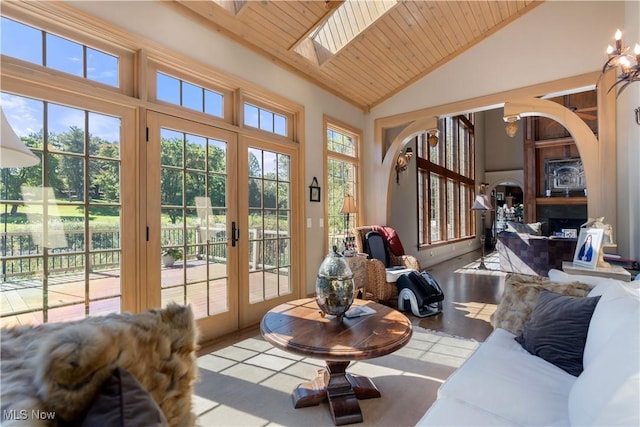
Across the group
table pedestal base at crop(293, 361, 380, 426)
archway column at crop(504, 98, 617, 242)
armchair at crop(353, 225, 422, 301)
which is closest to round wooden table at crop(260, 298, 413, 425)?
table pedestal base at crop(293, 361, 380, 426)

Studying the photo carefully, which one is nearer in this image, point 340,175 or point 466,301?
point 466,301

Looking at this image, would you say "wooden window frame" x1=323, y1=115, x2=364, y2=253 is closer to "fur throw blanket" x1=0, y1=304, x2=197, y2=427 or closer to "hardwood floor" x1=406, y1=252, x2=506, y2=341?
"hardwood floor" x1=406, y1=252, x2=506, y2=341

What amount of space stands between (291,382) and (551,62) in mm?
4809

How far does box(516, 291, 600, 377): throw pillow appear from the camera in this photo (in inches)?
62.5

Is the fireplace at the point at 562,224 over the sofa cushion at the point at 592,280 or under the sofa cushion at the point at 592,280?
over

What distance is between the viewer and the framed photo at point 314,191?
4461 millimetres

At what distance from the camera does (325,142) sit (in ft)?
15.6

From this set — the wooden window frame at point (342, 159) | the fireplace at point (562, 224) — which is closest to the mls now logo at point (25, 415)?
the wooden window frame at point (342, 159)

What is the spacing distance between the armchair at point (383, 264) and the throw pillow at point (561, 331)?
2.45 metres

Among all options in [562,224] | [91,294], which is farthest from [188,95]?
[562,224]

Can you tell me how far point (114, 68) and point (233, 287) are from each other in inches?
89.6

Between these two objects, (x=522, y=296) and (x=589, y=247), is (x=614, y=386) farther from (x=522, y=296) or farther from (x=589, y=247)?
(x=589, y=247)

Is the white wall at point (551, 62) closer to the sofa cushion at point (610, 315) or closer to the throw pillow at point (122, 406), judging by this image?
the sofa cushion at point (610, 315)

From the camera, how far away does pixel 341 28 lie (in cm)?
404
